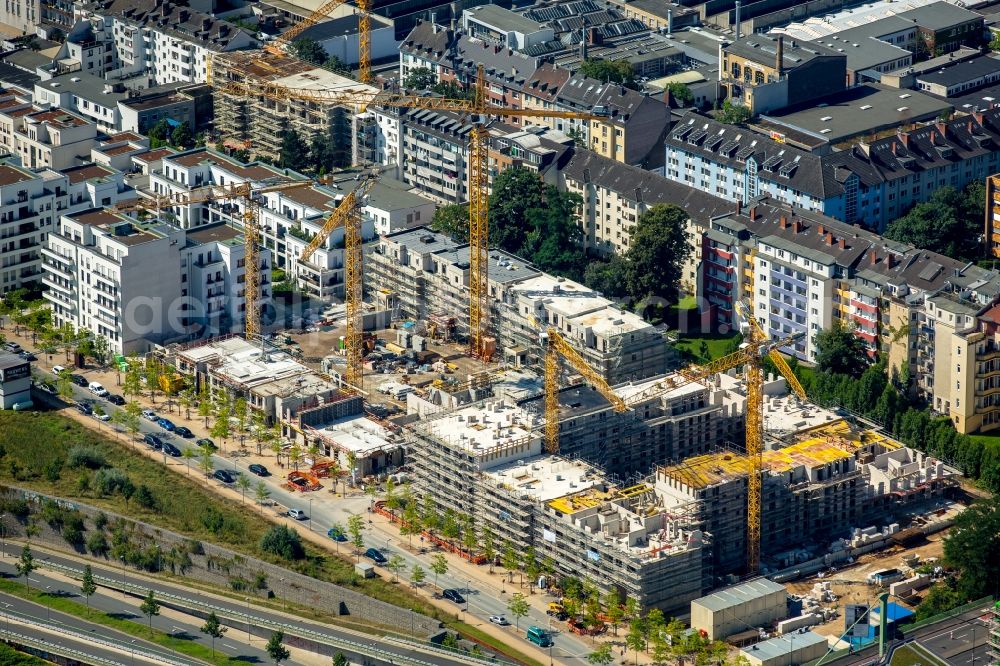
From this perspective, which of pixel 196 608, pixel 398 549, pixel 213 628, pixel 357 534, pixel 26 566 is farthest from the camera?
pixel 398 549

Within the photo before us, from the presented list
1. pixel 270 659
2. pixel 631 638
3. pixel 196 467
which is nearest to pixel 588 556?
pixel 631 638

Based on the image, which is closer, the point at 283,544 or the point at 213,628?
the point at 213,628

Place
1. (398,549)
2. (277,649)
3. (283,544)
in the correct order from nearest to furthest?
(277,649)
(283,544)
(398,549)

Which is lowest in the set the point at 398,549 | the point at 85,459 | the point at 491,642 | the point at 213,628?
the point at 491,642

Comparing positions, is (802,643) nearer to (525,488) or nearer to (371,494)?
(525,488)

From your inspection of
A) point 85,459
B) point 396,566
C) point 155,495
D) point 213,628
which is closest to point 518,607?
point 396,566

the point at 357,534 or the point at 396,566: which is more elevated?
the point at 357,534

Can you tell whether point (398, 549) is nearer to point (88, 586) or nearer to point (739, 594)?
point (88, 586)
